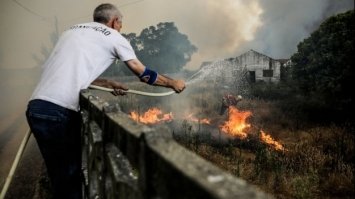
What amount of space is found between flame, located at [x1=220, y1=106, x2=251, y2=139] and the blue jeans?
1208 centimetres

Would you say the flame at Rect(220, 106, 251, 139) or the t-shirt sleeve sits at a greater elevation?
the t-shirt sleeve

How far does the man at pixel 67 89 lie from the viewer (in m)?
3.52

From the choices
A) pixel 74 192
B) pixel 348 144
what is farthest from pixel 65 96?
pixel 348 144

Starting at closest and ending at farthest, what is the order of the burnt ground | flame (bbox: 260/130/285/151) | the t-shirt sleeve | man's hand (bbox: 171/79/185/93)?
the t-shirt sleeve
man's hand (bbox: 171/79/185/93)
the burnt ground
flame (bbox: 260/130/285/151)

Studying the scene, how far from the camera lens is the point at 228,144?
1371 centimetres

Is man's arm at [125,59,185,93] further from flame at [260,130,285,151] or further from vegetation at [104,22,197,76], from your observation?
vegetation at [104,22,197,76]

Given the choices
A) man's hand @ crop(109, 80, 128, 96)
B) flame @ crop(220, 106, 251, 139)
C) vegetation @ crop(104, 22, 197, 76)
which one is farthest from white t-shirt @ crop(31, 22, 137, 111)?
vegetation @ crop(104, 22, 197, 76)

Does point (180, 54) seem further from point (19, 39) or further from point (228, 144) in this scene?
point (228, 144)

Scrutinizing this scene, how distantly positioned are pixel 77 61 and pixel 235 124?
48.2ft

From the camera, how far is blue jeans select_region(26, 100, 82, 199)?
139 inches

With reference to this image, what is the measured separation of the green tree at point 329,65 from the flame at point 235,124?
6416 millimetres

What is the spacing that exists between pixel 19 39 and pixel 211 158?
45.2m

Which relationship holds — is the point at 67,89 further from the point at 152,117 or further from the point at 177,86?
the point at 152,117

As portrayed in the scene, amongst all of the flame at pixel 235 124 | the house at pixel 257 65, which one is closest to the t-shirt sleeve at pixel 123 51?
the flame at pixel 235 124
